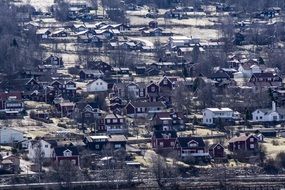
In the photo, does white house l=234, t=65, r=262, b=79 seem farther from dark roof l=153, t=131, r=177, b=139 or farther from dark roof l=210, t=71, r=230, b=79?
dark roof l=153, t=131, r=177, b=139

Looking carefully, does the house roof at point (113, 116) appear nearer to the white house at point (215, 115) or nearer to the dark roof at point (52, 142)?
the white house at point (215, 115)

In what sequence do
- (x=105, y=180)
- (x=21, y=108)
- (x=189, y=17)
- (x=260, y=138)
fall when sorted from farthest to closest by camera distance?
(x=189, y=17), (x=21, y=108), (x=260, y=138), (x=105, y=180)

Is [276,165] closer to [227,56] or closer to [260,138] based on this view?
[260,138]

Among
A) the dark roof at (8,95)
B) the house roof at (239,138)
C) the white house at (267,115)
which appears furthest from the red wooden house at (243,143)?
the dark roof at (8,95)

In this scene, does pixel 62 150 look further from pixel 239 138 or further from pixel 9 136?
pixel 239 138

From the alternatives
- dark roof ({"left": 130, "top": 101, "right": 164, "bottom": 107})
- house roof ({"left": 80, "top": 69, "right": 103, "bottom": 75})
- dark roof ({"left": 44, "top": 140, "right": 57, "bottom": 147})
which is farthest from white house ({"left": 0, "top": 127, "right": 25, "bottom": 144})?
house roof ({"left": 80, "top": 69, "right": 103, "bottom": 75})

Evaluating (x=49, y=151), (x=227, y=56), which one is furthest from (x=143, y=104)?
(x=227, y=56)

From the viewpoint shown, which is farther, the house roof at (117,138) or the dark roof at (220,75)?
the dark roof at (220,75)

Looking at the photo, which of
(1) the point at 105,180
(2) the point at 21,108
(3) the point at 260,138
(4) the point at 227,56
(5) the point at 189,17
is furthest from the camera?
(5) the point at 189,17
